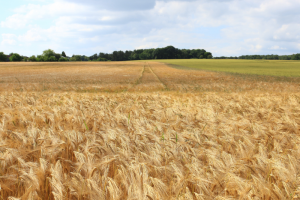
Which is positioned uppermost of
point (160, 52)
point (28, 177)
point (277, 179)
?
point (160, 52)

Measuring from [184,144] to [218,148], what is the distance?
46 cm

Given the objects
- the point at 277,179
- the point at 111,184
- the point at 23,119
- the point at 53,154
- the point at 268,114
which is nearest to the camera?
the point at 111,184

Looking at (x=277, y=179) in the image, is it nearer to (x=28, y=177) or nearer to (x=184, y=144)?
(x=184, y=144)

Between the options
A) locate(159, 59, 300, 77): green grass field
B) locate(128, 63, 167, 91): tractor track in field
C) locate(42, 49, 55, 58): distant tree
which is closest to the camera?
locate(128, 63, 167, 91): tractor track in field

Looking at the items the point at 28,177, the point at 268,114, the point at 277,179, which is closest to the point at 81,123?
the point at 28,177

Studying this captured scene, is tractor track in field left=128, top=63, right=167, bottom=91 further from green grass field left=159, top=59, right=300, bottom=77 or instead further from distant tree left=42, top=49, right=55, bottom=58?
distant tree left=42, top=49, right=55, bottom=58

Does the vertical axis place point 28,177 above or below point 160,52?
below

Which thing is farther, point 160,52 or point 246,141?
point 160,52

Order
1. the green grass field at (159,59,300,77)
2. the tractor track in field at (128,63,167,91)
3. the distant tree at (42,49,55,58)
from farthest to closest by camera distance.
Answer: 1. the distant tree at (42,49,55,58)
2. the green grass field at (159,59,300,77)
3. the tractor track in field at (128,63,167,91)

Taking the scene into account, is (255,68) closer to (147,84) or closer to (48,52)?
(147,84)

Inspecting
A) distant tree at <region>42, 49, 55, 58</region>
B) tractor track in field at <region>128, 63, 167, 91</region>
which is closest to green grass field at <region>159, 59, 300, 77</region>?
tractor track in field at <region>128, 63, 167, 91</region>

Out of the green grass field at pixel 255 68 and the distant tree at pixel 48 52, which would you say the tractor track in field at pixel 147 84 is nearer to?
the green grass field at pixel 255 68

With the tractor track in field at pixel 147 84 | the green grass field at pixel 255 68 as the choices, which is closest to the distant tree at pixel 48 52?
the green grass field at pixel 255 68

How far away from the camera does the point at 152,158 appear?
2.08 m
